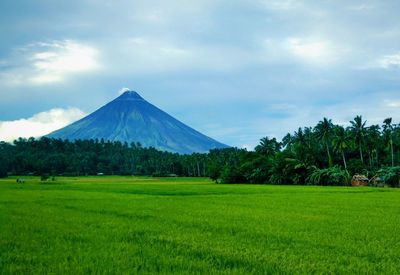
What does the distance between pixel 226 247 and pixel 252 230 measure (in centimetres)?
320

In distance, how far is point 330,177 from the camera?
2488 inches

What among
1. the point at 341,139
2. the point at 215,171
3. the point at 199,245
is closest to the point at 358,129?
the point at 341,139

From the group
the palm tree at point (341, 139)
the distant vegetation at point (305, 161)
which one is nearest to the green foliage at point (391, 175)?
the distant vegetation at point (305, 161)

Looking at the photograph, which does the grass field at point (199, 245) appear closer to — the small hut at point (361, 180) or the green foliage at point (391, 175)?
the green foliage at point (391, 175)

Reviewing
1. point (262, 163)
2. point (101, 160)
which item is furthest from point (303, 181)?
point (101, 160)

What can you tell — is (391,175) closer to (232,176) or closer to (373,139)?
(373,139)

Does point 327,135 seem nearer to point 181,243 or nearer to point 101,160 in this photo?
point 181,243

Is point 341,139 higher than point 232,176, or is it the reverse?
point 341,139

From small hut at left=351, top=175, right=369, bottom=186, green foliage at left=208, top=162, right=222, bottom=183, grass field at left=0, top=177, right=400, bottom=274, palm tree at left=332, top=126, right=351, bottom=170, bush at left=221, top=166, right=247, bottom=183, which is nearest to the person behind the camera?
grass field at left=0, top=177, right=400, bottom=274

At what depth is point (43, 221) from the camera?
15.9 metres

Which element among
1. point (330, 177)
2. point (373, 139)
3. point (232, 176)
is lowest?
point (330, 177)

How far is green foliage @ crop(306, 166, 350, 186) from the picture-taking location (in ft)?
204

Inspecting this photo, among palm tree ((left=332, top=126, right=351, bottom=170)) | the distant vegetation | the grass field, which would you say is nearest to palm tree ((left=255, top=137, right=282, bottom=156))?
the distant vegetation

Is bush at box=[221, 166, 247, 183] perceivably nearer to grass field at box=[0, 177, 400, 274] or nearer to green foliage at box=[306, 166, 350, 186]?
green foliage at box=[306, 166, 350, 186]
